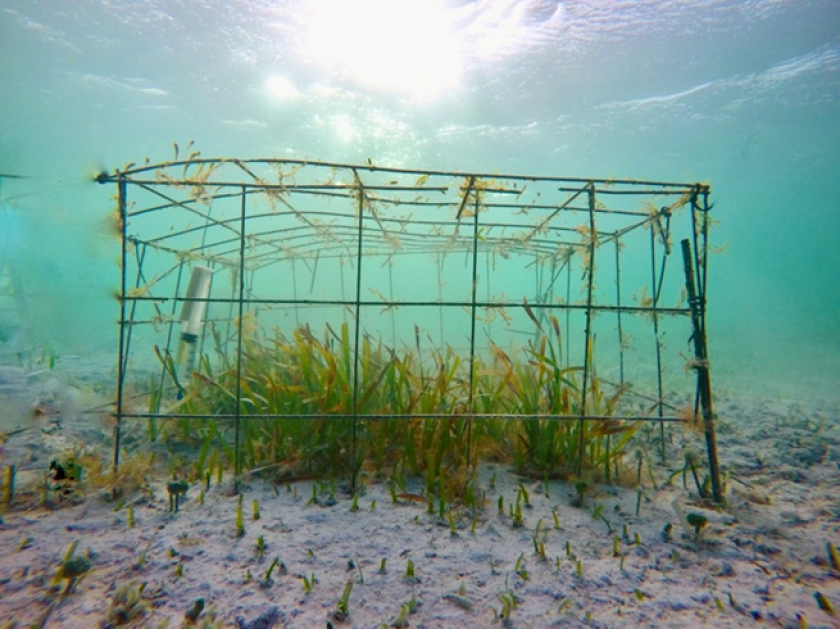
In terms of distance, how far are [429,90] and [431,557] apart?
48.7ft

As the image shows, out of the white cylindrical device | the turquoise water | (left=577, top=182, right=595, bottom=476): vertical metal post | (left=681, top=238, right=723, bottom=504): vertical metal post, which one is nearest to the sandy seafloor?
(left=681, top=238, right=723, bottom=504): vertical metal post

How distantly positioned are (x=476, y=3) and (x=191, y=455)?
12104 mm

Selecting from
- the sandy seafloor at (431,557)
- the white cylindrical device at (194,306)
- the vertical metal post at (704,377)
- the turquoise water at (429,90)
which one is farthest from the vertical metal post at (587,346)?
the white cylindrical device at (194,306)

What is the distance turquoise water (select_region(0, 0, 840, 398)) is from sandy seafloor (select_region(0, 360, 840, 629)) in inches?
112

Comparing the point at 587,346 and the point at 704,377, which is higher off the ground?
the point at 587,346

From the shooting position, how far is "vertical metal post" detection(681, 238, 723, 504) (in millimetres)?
3661

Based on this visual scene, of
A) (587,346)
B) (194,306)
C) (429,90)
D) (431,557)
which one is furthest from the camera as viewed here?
(429,90)

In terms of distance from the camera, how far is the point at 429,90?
46.6 feet

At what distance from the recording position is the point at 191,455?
478cm

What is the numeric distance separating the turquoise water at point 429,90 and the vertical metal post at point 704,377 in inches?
178

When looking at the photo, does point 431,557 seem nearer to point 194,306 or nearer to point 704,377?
point 704,377

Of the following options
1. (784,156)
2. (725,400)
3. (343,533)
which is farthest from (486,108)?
(784,156)

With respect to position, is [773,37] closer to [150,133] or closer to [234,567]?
[234,567]

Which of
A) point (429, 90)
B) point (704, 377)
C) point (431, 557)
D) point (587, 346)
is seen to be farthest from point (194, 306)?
point (429, 90)
